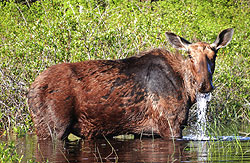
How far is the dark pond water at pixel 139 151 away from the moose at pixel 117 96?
11.0 inches

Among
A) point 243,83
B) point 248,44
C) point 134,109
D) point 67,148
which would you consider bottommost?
point 67,148

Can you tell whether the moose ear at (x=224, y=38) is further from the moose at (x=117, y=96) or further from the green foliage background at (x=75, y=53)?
the green foliage background at (x=75, y=53)

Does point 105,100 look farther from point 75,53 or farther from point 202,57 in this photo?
point 75,53

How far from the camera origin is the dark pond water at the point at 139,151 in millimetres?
5773

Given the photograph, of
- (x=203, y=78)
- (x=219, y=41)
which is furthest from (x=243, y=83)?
(x=203, y=78)

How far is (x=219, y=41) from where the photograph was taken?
8.34m

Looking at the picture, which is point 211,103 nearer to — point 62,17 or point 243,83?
point 243,83

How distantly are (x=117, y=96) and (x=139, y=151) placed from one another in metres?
1.71

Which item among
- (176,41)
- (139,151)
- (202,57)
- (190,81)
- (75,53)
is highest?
(75,53)

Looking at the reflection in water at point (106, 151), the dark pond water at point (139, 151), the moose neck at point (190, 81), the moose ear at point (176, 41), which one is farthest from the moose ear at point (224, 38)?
the reflection in water at point (106, 151)

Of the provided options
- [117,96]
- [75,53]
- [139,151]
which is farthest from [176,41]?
[75,53]

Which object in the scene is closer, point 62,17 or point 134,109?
point 134,109

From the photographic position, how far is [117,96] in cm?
805

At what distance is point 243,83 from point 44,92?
613 cm
